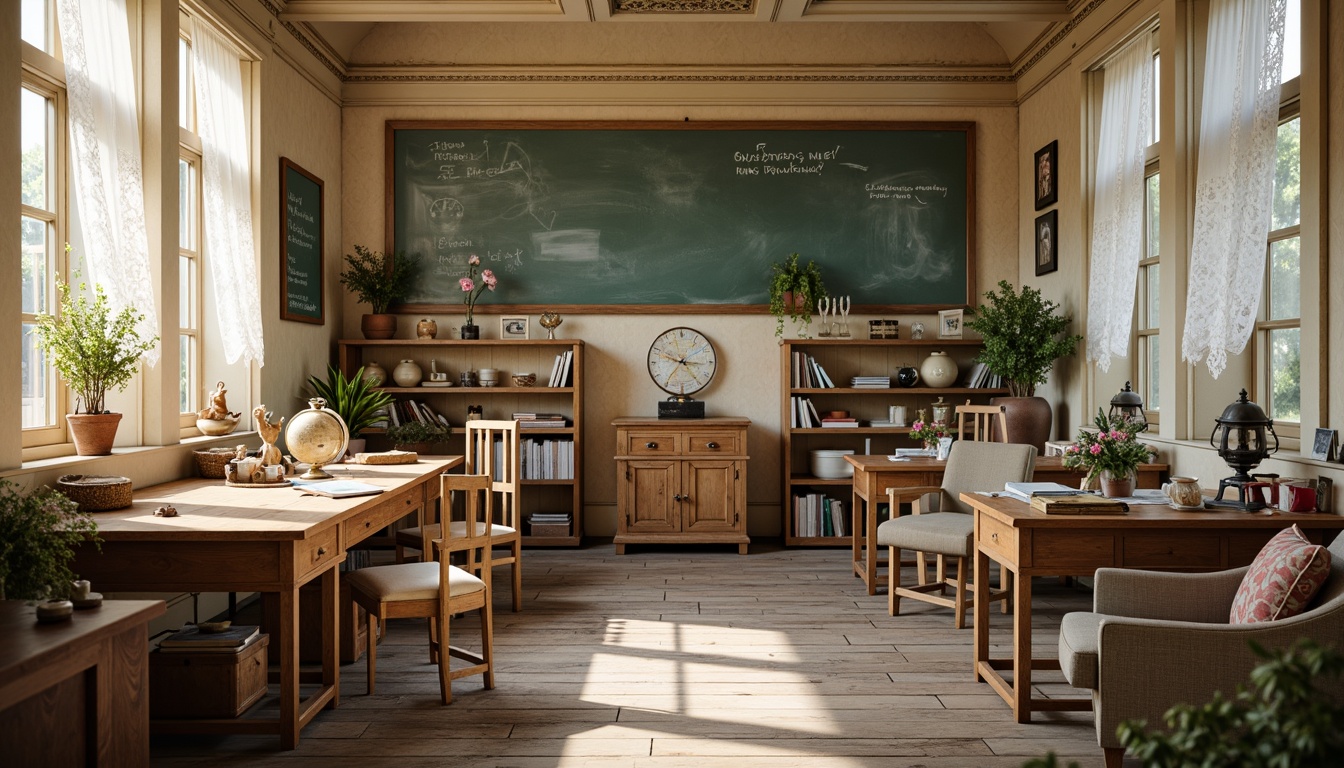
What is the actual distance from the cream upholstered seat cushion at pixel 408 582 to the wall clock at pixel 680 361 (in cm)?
339

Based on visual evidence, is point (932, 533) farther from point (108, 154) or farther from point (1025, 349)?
point (108, 154)

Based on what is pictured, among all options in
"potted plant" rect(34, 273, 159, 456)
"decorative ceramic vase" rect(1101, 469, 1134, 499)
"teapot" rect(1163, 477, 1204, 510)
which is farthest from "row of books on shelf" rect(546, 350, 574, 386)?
→ "teapot" rect(1163, 477, 1204, 510)

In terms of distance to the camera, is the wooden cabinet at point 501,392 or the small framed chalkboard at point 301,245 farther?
the wooden cabinet at point 501,392

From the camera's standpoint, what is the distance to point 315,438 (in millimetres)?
4141

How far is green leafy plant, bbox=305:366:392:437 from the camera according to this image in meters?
6.02

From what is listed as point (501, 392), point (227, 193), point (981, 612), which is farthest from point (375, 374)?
point (981, 612)

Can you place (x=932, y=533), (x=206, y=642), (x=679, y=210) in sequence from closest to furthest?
(x=206, y=642) < (x=932, y=533) < (x=679, y=210)

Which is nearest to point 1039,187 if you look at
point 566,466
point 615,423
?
point 615,423

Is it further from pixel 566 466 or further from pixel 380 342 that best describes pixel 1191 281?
pixel 380 342

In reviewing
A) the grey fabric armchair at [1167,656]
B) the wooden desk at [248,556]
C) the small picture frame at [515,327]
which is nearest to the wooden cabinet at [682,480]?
the small picture frame at [515,327]

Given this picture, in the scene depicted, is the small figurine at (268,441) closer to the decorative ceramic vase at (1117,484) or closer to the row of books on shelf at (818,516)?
the decorative ceramic vase at (1117,484)

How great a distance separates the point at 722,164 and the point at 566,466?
2535 millimetres

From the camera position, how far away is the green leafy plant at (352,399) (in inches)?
237

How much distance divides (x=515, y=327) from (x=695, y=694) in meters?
3.78
